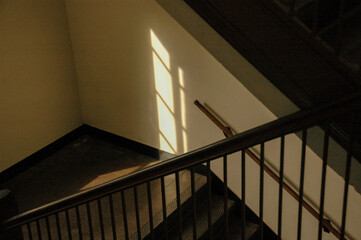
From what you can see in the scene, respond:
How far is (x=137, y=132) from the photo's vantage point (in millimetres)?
5500

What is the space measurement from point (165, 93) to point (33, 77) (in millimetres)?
1558

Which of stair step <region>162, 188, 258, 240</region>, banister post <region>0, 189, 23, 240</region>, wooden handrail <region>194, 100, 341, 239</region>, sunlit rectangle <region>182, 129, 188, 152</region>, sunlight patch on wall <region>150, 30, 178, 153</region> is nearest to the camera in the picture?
banister post <region>0, 189, 23, 240</region>

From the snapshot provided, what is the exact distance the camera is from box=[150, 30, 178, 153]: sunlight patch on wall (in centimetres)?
482

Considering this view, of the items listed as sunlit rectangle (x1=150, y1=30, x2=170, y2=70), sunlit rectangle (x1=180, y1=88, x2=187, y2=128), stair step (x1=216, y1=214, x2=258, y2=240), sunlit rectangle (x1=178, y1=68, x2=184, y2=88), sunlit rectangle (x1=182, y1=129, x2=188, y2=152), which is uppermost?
sunlit rectangle (x1=150, y1=30, x2=170, y2=70)

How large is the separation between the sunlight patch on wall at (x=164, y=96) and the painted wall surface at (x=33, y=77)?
133 cm

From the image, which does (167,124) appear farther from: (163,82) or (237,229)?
(237,229)

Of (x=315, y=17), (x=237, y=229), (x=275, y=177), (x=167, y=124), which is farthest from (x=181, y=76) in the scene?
(x=315, y=17)

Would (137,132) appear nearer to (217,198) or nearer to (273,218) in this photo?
(217,198)

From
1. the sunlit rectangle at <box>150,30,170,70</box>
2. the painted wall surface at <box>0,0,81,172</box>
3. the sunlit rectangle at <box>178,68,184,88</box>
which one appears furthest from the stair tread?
the painted wall surface at <box>0,0,81,172</box>

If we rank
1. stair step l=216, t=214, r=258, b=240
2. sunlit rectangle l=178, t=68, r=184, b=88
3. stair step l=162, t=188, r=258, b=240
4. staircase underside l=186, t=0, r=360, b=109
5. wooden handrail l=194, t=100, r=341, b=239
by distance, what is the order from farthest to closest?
sunlit rectangle l=178, t=68, r=184, b=88 → stair step l=216, t=214, r=258, b=240 → stair step l=162, t=188, r=258, b=240 → wooden handrail l=194, t=100, r=341, b=239 → staircase underside l=186, t=0, r=360, b=109

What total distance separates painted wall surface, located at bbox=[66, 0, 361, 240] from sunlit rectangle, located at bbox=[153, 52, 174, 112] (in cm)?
1

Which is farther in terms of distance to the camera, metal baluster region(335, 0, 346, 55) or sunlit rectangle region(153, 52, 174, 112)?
sunlit rectangle region(153, 52, 174, 112)

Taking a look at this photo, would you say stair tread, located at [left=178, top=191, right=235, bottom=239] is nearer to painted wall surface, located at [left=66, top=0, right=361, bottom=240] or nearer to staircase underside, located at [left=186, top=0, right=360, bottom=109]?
painted wall surface, located at [left=66, top=0, right=361, bottom=240]

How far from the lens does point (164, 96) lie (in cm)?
499
